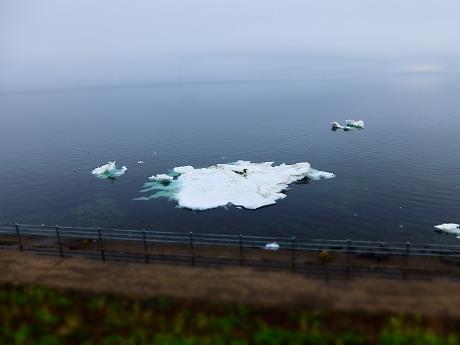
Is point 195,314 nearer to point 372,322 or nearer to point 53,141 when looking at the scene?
point 372,322

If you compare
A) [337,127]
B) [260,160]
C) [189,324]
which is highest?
[189,324]

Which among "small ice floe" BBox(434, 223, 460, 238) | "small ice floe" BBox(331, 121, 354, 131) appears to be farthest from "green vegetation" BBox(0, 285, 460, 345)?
"small ice floe" BBox(331, 121, 354, 131)

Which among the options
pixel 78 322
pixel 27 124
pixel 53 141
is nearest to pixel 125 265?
pixel 78 322

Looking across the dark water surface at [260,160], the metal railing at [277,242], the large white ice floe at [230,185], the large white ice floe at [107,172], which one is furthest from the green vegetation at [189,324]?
the large white ice floe at [107,172]

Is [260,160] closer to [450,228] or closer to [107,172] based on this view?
[107,172]

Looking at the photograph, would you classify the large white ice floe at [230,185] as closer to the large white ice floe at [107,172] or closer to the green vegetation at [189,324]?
the large white ice floe at [107,172]

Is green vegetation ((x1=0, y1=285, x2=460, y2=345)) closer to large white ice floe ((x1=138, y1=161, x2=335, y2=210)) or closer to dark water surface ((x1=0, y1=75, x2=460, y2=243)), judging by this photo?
dark water surface ((x1=0, y1=75, x2=460, y2=243))

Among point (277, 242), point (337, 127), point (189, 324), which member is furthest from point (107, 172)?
point (337, 127)
